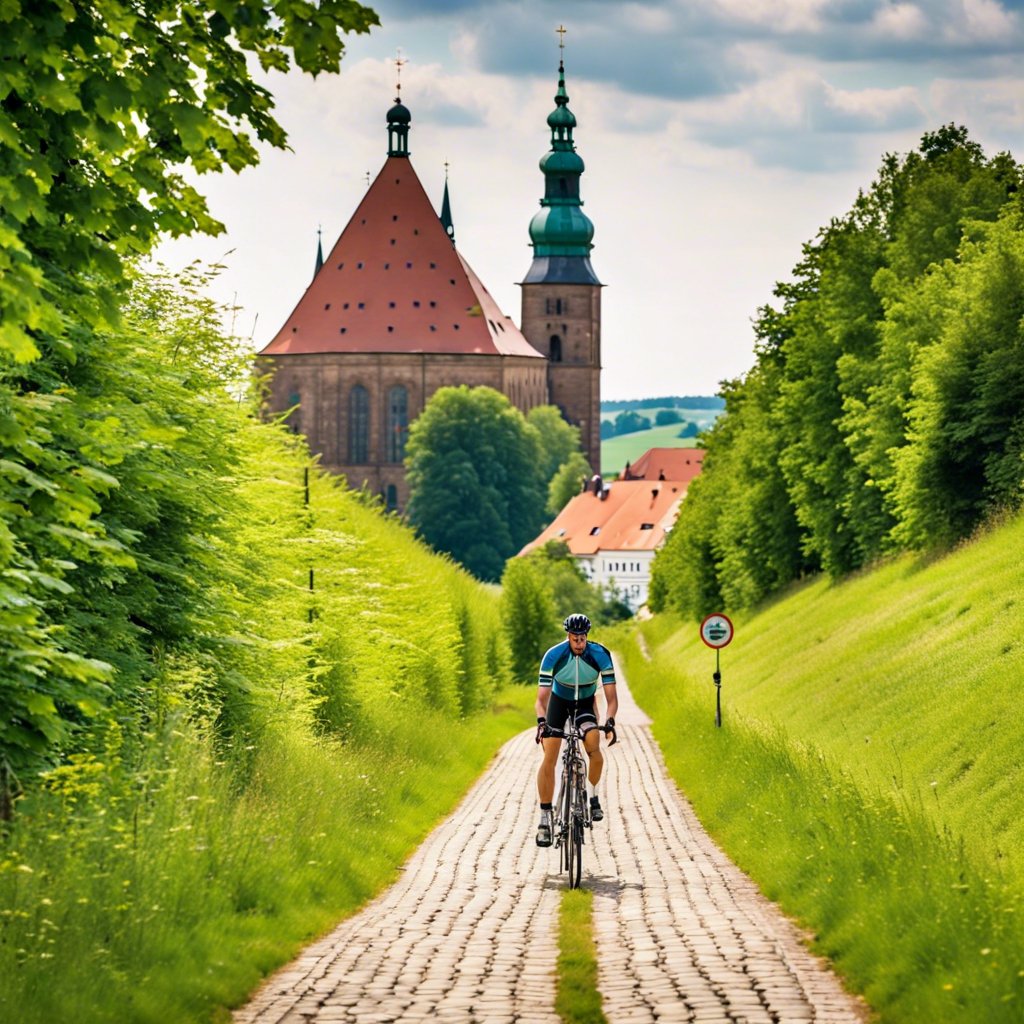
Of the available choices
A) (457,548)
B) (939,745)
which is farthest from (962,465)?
(457,548)

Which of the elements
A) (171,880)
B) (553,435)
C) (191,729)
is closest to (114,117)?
(171,880)

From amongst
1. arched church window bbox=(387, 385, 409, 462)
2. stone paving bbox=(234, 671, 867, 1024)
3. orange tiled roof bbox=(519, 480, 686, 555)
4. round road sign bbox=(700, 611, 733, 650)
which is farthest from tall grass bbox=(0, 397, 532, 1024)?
arched church window bbox=(387, 385, 409, 462)

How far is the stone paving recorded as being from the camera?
904cm

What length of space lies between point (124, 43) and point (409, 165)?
465 ft

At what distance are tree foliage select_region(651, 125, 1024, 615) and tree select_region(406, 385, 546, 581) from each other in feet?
204

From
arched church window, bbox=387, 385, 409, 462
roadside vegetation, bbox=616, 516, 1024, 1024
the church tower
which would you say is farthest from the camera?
the church tower

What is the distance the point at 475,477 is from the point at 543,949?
122 meters

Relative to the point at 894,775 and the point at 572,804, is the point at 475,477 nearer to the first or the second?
the point at 894,775

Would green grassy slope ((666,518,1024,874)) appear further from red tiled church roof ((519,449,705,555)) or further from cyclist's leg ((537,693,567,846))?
red tiled church roof ((519,449,705,555))

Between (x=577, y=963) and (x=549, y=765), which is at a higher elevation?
(x=549, y=765)

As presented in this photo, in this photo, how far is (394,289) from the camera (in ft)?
489

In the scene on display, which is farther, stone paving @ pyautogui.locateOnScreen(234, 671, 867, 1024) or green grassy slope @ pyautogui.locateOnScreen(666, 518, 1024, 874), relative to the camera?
green grassy slope @ pyautogui.locateOnScreen(666, 518, 1024, 874)

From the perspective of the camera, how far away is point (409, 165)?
148875 millimetres

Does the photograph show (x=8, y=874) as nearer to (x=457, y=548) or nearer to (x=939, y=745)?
(x=939, y=745)
